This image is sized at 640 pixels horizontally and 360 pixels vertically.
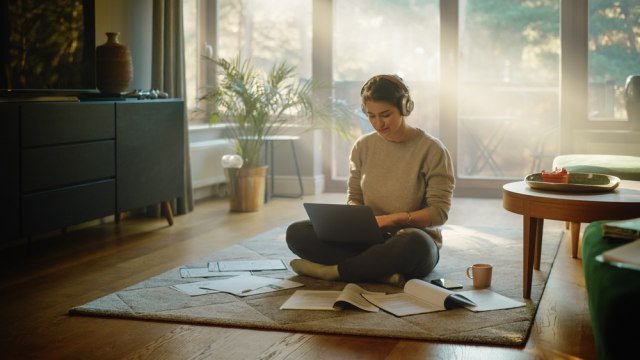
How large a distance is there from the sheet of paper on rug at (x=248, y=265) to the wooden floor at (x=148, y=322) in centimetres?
23

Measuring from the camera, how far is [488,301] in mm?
3068

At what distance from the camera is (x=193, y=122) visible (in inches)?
257

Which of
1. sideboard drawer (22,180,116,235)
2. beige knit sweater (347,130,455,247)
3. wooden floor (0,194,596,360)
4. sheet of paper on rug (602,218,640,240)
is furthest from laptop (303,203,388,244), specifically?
sideboard drawer (22,180,116,235)

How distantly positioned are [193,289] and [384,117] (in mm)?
992

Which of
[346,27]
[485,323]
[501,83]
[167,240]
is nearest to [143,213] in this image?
[167,240]

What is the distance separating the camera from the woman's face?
327cm

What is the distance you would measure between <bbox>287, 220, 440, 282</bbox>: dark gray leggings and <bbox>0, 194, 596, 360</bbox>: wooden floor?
1.58ft

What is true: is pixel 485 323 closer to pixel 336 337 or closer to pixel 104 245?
pixel 336 337

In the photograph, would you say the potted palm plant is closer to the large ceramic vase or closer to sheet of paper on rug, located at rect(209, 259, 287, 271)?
sheet of paper on rug, located at rect(209, 259, 287, 271)

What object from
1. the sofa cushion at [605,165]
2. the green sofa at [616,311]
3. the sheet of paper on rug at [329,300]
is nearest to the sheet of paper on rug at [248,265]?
the sheet of paper on rug at [329,300]

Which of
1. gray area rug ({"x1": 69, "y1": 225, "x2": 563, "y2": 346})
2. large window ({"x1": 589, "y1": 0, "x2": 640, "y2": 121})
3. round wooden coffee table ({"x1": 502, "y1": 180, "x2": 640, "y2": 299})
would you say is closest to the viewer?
gray area rug ({"x1": 69, "y1": 225, "x2": 563, "y2": 346})

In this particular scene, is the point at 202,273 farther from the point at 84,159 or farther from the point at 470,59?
the point at 470,59

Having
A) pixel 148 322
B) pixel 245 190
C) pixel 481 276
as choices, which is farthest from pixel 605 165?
pixel 148 322

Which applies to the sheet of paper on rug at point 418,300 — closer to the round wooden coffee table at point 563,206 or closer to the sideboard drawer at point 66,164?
the round wooden coffee table at point 563,206
